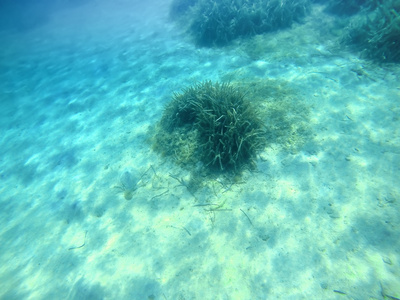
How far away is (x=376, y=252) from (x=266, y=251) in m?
1.55

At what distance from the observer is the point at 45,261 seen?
13.1 feet

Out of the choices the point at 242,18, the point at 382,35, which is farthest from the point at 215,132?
the point at 242,18

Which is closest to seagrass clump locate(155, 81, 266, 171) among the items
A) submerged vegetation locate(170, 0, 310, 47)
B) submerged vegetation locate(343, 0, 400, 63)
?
submerged vegetation locate(343, 0, 400, 63)

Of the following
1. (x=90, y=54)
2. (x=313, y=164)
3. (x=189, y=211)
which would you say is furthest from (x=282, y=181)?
(x=90, y=54)

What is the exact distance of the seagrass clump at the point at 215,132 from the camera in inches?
165

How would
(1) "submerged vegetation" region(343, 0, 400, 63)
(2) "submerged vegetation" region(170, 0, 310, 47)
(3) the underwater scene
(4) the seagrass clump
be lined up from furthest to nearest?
(2) "submerged vegetation" region(170, 0, 310, 47)
(1) "submerged vegetation" region(343, 0, 400, 63)
(4) the seagrass clump
(3) the underwater scene

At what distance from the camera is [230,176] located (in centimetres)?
421

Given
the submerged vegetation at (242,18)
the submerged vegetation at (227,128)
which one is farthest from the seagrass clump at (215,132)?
the submerged vegetation at (242,18)

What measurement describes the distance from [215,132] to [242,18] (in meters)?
7.65

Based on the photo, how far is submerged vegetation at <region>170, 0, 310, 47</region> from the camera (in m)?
8.90

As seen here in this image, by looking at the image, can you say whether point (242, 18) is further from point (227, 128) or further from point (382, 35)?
point (227, 128)

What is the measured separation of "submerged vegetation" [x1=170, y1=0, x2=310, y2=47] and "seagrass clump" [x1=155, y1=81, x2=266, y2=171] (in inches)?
230

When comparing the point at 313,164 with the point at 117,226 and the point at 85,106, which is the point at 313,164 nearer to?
the point at 117,226

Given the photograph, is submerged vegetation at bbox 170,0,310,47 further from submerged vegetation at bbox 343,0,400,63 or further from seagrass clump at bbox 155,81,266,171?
seagrass clump at bbox 155,81,266,171
